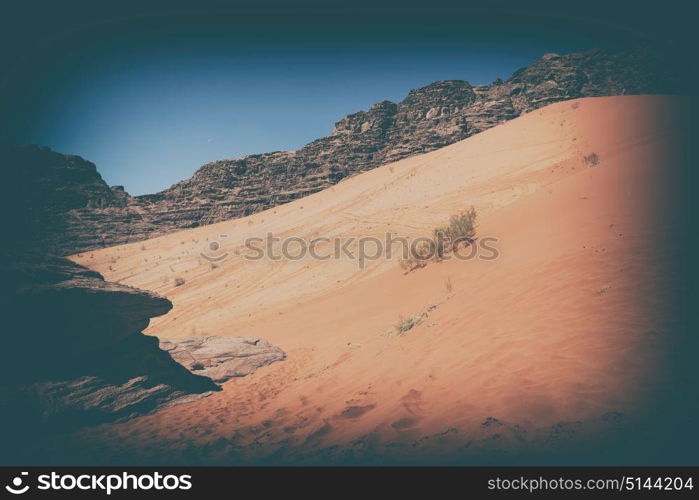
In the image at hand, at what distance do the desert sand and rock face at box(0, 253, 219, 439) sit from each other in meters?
0.54

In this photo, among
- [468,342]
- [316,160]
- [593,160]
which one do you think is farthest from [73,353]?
[316,160]

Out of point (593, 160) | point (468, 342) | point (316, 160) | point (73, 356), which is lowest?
point (73, 356)

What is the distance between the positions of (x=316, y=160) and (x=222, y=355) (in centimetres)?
5427

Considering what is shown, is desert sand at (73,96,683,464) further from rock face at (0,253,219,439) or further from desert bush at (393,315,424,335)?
rock face at (0,253,219,439)

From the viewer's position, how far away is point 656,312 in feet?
14.6

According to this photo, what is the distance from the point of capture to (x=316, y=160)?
2397 inches

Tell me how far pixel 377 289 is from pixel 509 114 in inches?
1964

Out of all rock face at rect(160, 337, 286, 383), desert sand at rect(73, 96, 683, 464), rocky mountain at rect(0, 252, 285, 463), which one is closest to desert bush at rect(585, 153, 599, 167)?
desert sand at rect(73, 96, 683, 464)

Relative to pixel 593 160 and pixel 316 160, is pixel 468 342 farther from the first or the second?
pixel 316 160

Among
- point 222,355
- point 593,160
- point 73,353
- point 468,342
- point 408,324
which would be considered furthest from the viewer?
point 593,160

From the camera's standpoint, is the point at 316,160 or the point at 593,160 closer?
the point at 593,160

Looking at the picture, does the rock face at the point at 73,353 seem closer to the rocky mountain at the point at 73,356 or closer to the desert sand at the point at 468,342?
the rocky mountain at the point at 73,356
